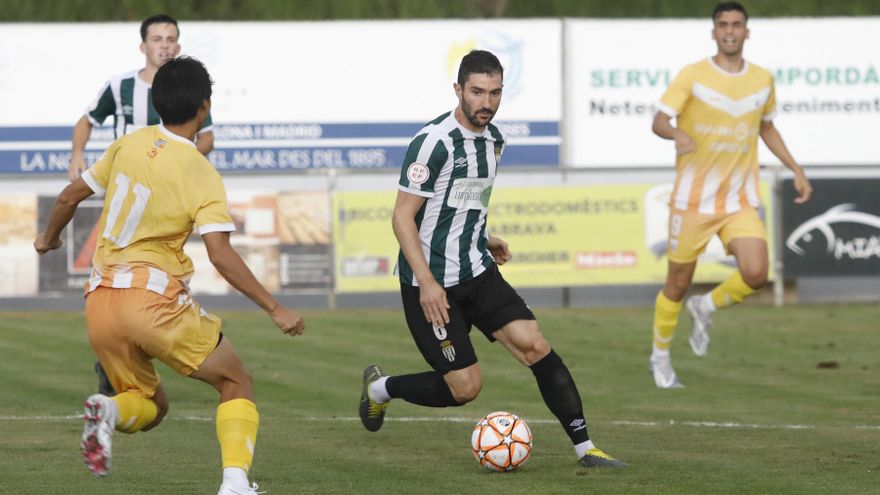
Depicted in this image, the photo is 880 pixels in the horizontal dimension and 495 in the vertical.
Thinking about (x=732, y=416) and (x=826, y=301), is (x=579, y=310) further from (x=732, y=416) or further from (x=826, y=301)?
(x=732, y=416)

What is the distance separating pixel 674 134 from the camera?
11789mm

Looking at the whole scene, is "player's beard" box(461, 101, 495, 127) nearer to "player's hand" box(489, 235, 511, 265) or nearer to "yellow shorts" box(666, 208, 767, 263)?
"player's hand" box(489, 235, 511, 265)

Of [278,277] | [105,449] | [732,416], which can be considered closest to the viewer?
[105,449]

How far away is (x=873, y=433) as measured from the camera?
10.0 metres

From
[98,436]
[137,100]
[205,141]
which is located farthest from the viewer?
[137,100]

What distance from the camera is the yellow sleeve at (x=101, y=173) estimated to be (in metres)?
7.39

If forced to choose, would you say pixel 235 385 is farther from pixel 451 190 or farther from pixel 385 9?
pixel 385 9

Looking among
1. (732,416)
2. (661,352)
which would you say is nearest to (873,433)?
(732,416)

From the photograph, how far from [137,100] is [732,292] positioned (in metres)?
4.58

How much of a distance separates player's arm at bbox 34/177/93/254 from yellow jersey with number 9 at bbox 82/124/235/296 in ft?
0.32

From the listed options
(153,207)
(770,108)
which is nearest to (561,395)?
(153,207)

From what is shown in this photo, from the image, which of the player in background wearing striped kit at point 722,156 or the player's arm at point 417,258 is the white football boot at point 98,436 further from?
the player in background wearing striped kit at point 722,156

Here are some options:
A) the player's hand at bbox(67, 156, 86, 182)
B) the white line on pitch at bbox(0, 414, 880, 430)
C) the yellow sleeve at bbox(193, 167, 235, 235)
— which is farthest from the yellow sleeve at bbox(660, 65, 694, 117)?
the yellow sleeve at bbox(193, 167, 235, 235)

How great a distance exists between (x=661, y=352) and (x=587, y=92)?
36.3 feet
